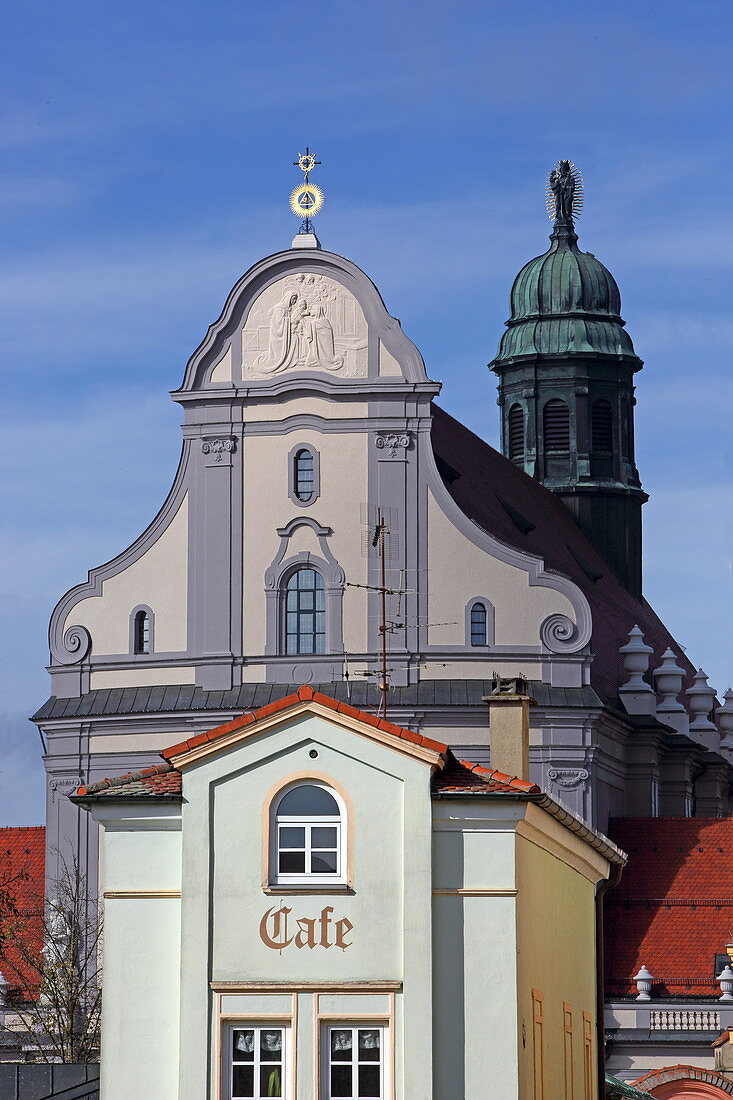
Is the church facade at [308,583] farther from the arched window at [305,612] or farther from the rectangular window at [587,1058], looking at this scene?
the rectangular window at [587,1058]

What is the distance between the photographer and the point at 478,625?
2589 inches

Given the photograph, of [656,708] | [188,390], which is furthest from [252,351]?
[656,708]

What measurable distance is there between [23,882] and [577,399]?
2224cm

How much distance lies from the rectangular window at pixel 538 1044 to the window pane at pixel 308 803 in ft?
12.1

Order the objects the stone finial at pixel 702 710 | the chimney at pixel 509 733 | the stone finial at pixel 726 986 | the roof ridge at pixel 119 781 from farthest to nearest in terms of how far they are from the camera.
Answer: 1. the stone finial at pixel 702 710
2. the stone finial at pixel 726 986
3. the chimney at pixel 509 733
4. the roof ridge at pixel 119 781

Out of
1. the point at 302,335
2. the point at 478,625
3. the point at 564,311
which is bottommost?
the point at 478,625

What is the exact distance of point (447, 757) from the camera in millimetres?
35531

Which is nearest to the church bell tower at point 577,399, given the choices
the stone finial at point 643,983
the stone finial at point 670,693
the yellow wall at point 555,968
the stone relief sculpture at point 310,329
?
the stone finial at point 670,693

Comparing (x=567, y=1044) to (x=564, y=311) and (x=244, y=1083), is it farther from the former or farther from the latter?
(x=564, y=311)

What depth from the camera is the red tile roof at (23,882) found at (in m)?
65.7

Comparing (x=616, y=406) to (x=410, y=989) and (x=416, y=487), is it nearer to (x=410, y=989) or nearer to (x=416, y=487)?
(x=416, y=487)

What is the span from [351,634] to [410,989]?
3100 centimetres

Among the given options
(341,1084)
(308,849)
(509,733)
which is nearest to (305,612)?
(509,733)

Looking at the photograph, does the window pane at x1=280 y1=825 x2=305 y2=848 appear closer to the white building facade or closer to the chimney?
the white building facade
